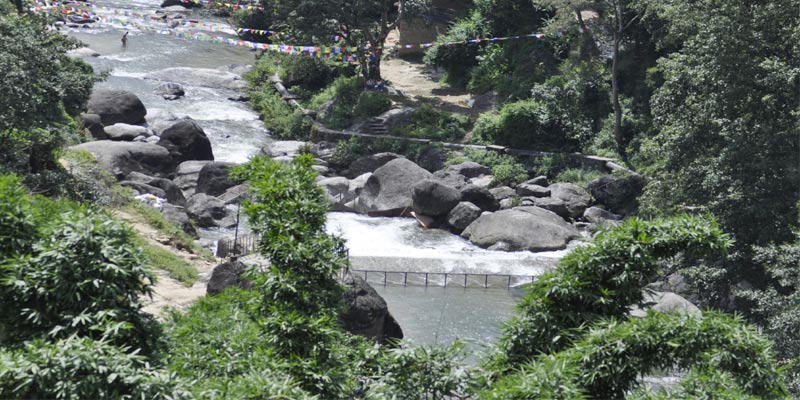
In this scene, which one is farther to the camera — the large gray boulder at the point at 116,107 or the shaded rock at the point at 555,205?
the large gray boulder at the point at 116,107

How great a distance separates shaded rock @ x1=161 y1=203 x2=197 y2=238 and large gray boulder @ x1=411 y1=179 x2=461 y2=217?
25.5ft

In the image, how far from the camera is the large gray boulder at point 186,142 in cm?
3803

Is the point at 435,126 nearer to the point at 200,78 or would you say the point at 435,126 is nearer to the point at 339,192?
the point at 339,192

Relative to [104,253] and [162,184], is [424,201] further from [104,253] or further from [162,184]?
[104,253]

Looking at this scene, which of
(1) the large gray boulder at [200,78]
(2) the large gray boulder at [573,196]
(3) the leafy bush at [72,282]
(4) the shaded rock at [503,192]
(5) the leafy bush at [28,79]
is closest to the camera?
(3) the leafy bush at [72,282]

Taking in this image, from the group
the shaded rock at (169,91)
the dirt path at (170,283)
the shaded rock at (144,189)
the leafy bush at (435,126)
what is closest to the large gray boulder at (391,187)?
the leafy bush at (435,126)

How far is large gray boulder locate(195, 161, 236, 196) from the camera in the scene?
34594 mm

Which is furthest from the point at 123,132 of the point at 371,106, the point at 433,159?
the point at 433,159

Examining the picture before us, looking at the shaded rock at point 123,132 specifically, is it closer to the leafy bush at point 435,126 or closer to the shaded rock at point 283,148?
the shaded rock at point 283,148

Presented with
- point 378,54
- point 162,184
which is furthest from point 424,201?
point 378,54

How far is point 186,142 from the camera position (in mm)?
38156

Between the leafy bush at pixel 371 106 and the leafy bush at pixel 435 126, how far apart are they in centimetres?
163

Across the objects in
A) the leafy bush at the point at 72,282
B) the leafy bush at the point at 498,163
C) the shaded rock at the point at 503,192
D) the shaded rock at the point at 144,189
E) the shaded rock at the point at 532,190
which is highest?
the leafy bush at the point at 72,282

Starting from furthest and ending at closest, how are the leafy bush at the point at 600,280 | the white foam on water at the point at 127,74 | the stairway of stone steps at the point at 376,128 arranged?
the white foam on water at the point at 127,74 < the stairway of stone steps at the point at 376,128 < the leafy bush at the point at 600,280
